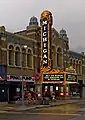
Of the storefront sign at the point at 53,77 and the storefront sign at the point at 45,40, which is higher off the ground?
the storefront sign at the point at 45,40

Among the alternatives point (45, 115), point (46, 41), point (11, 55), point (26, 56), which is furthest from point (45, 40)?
point (45, 115)

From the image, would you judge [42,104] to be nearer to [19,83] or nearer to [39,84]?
[19,83]

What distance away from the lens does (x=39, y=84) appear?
4909 centimetres

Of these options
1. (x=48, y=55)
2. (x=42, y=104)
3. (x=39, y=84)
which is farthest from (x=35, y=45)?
(x=42, y=104)

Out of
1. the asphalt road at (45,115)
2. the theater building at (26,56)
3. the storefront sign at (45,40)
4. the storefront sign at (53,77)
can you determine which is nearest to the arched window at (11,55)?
the theater building at (26,56)

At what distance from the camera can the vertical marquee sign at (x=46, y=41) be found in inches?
1902

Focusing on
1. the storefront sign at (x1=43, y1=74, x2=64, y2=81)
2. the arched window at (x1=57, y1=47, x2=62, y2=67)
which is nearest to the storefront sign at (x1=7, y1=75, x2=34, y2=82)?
the storefront sign at (x1=43, y1=74, x2=64, y2=81)

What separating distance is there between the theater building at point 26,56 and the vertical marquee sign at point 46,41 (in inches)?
32.9

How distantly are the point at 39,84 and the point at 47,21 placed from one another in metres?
9.60

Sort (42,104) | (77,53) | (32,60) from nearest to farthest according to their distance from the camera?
(42,104), (32,60), (77,53)

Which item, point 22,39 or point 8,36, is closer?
point 8,36

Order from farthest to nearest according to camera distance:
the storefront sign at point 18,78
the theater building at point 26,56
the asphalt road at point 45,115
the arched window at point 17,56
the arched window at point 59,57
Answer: the arched window at point 59,57, the arched window at point 17,56, the storefront sign at point 18,78, the theater building at point 26,56, the asphalt road at point 45,115

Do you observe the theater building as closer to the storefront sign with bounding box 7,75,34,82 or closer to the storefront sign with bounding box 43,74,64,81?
the storefront sign with bounding box 7,75,34,82

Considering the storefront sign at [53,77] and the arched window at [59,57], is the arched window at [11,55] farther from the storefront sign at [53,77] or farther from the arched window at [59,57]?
the arched window at [59,57]
